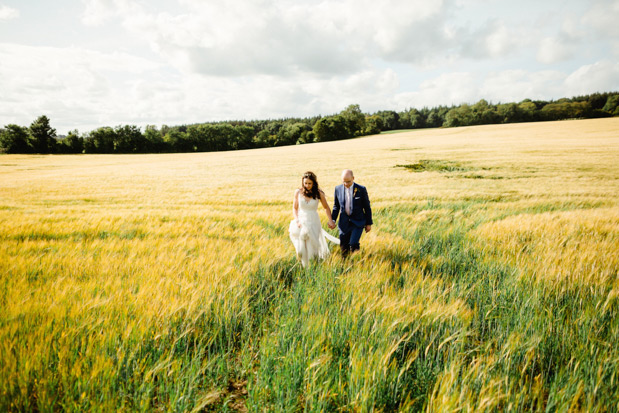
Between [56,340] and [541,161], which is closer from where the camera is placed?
[56,340]

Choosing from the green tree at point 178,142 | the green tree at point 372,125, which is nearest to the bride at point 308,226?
the green tree at point 178,142

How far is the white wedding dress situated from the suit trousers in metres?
0.47

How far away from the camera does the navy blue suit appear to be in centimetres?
506

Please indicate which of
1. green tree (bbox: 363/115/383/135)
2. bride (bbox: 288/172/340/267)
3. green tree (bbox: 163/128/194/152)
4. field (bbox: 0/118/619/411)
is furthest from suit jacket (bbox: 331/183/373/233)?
green tree (bbox: 363/115/383/135)

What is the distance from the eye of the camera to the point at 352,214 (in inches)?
200

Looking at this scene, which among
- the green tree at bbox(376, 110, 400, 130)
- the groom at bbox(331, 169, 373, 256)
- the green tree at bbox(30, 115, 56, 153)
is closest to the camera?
the groom at bbox(331, 169, 373, 256)

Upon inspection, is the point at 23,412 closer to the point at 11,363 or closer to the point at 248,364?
the point at 11,363

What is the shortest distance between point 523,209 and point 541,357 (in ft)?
30.8

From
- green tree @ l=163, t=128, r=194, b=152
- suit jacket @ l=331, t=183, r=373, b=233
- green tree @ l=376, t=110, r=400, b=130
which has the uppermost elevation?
green tree @ l=376, t=110, r=400, b=130

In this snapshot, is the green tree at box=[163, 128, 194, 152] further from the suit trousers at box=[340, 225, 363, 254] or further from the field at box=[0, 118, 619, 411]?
the suit trousers at box=[340, 225, 363, 254]

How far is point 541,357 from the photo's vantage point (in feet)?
7.75

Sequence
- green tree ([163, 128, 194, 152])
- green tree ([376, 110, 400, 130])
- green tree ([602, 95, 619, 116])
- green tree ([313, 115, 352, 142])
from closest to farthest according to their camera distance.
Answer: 1. green tree ([163, 128, 194, 152])
2. green tree ([602, 95, 619, 116])
3. green tree ([313, 115, 352, 142])
4. green tree ([376, 110, 400, 130])

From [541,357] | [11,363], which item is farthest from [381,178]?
[11,363]

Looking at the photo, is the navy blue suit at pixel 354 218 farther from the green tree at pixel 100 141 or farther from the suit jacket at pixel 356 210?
the green tree at pixel 100 141
